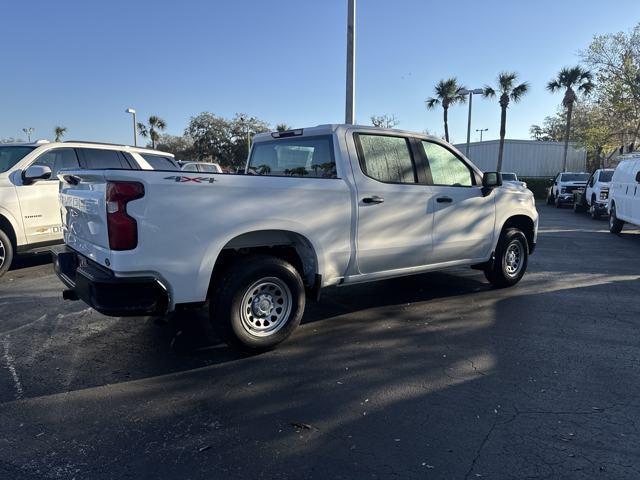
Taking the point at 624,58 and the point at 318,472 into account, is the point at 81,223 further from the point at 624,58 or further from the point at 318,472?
the point at 624,58

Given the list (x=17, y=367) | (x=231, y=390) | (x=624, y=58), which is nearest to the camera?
(x=231, y=390)

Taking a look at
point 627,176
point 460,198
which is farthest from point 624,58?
point 460,198

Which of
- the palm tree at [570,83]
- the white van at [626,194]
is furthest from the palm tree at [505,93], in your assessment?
the white van at [626,194]

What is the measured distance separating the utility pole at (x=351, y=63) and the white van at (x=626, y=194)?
692 cm

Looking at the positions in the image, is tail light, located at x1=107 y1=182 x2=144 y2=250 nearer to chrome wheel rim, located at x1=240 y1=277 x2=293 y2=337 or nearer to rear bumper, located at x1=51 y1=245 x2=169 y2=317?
rear bumper, located at x1=51 y1=245 x2=169 y2=317

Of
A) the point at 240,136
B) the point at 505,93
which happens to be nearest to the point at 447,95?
the point at 505,93

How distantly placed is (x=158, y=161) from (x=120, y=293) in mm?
6292

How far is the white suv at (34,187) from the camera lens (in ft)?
23.4

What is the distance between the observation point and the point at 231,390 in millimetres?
3656

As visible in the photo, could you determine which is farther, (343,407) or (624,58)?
(624,58)

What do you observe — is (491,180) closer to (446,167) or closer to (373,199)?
(446,167)

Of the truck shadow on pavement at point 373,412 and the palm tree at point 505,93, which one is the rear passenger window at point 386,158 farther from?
the palm tree at point 505,93

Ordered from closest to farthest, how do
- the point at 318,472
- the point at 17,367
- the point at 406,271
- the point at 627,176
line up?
the point at 318,472 < the point at 17,367 < the point at 406,271 < the point at 627,176

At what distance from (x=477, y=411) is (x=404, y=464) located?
2.84 ft
